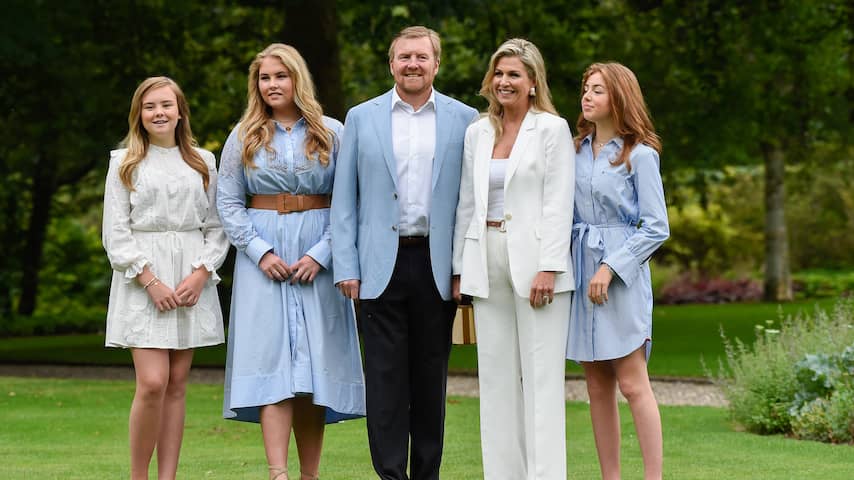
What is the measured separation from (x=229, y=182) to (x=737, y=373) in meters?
5.42

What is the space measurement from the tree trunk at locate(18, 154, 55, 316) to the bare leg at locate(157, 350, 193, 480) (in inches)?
759

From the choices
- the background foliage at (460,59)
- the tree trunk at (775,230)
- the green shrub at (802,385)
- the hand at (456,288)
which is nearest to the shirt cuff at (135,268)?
the hand at (456,288)

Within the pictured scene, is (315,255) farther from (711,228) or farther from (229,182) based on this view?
(711,228)

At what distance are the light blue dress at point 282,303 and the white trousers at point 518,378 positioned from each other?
75cm

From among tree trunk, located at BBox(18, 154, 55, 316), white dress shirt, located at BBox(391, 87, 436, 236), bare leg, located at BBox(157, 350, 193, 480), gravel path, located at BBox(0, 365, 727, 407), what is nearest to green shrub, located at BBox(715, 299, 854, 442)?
gravel path, located at BBox(0, 365, 727, 407)

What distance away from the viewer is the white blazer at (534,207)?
19.4 ft

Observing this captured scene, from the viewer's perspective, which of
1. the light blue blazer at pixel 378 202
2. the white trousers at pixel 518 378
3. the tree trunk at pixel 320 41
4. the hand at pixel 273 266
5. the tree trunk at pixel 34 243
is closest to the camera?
the white trousers at pixel 518 378

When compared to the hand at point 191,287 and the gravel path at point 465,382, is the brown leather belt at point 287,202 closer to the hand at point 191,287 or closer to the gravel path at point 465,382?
the hand at point 191,287

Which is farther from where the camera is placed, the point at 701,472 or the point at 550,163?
the point at 701,472

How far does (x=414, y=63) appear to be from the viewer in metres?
6.19

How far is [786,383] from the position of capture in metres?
9.85

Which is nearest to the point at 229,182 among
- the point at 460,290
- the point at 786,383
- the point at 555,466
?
the point at 460,290

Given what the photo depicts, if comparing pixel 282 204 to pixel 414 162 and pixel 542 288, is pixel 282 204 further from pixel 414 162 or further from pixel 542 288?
pixel 542 288

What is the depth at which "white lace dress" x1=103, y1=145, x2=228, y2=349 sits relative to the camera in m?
6.30
